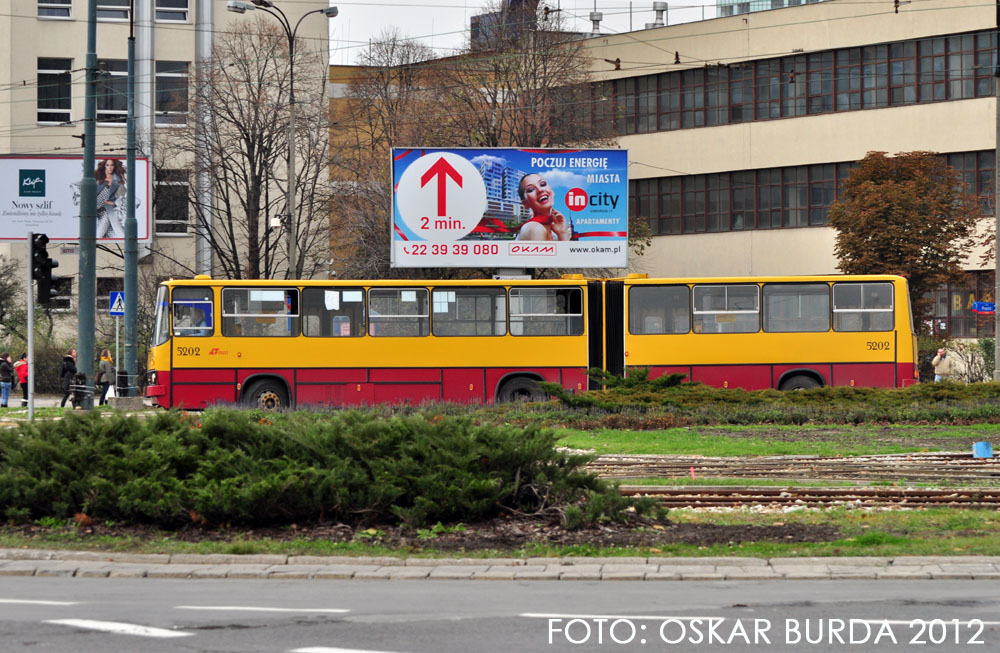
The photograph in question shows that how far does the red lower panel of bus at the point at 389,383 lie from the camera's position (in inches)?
1138

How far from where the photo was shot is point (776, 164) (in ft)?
180

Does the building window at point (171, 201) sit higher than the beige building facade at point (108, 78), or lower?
lower

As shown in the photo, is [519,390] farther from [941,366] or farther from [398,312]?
[941,366]

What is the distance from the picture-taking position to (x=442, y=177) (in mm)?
35656

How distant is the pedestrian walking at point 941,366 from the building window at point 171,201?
26.2 metres

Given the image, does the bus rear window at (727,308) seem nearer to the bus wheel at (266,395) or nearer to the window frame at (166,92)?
the bus wheel at (266,395)

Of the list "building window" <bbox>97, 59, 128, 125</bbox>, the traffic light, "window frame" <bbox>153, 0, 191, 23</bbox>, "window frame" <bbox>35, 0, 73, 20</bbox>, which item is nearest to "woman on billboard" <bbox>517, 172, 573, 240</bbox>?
the traffic light

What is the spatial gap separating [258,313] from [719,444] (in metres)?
12.3

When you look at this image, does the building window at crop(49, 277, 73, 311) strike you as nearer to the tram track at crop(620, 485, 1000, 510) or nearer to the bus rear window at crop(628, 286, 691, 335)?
the bus rear window at crop(628, 286, 691, 335)

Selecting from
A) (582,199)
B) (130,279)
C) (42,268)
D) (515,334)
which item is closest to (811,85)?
(582,199)

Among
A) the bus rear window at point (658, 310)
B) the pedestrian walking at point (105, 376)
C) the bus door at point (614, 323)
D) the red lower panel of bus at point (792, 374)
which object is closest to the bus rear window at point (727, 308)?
the bus rear window at point (658, 310)

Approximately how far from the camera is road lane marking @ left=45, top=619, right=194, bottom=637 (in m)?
7.60

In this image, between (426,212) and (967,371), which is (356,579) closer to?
(426,212)

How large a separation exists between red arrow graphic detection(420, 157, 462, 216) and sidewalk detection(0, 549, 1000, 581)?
25.2 metres
